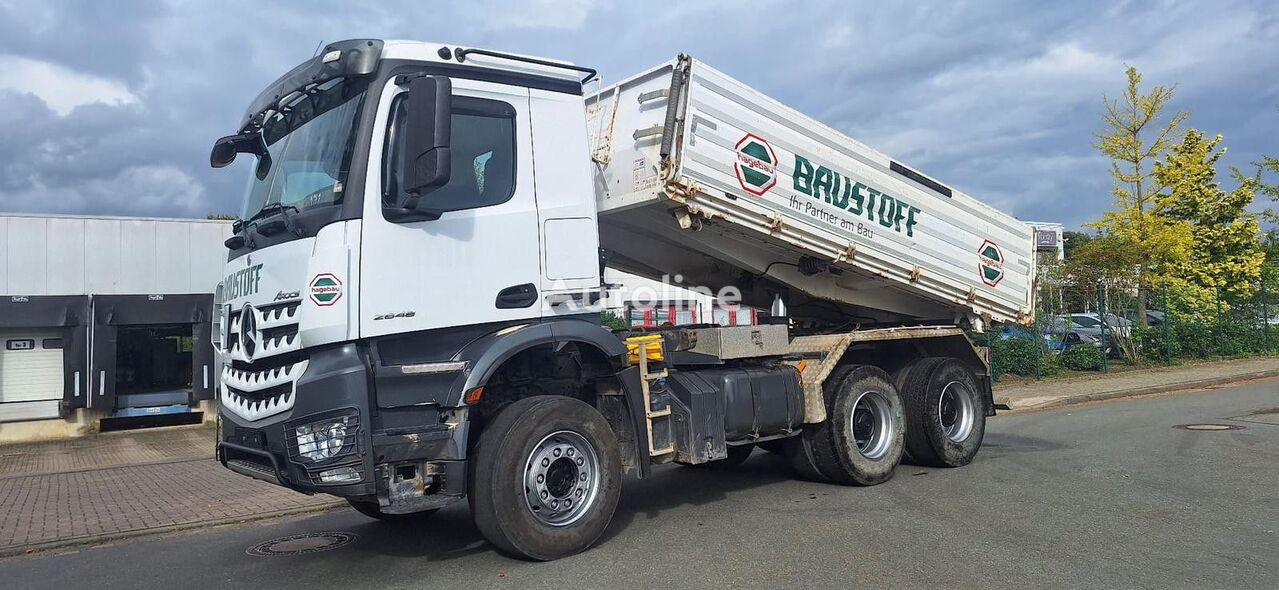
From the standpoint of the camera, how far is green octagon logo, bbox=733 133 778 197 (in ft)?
23.2

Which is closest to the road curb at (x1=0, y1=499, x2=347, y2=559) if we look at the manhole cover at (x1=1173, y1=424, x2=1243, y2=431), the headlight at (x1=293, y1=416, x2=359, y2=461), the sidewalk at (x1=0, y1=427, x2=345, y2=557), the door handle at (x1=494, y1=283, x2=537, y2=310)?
the sidewalk at (x1=0, y1=427, x2=345, y2=557)

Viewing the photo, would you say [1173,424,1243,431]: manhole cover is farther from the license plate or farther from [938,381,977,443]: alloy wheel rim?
the license plate

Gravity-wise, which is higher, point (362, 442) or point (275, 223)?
point (275, 223)

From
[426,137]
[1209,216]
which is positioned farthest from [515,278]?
[1209,216]

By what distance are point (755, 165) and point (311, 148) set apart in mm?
3368

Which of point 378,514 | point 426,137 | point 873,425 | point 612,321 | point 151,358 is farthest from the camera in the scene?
point 151,358

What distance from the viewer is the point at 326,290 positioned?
4953mm

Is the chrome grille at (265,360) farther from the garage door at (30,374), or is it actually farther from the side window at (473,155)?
the garage door at (30,374)

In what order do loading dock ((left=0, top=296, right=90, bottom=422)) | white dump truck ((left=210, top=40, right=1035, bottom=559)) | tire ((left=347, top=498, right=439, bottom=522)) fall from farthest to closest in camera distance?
loading dock ((left=0, top=296, right=90, bottom=422))
tire ((left=347, top=498, right=439, bottom=522))
white dump truck ((left=210, top=40, right=1035, bottom=559))

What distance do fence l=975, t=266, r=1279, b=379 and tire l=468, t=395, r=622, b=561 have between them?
12985mm

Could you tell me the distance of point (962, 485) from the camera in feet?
25.9

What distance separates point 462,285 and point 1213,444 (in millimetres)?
8506

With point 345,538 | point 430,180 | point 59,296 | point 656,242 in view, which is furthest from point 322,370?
point 59,296

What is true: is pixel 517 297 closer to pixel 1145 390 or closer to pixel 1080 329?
pixel 1145 390
